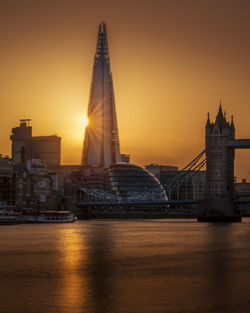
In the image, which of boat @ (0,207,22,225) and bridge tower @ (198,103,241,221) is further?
bridge tower @ (198,103,241,221)

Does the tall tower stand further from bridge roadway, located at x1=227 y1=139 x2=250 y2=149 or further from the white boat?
the white boat

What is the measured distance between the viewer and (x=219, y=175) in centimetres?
15962

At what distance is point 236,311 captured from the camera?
→ 1373 inches

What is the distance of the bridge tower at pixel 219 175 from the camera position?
15588 centimetres

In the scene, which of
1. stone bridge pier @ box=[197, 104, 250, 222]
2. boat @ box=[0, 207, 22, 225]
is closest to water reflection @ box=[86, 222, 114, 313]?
boat @ box=[0, 207, 22, 225]

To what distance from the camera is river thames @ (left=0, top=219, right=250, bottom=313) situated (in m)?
36.7

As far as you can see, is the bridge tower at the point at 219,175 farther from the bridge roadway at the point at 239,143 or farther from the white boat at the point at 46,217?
the white boat at the point at 46,217

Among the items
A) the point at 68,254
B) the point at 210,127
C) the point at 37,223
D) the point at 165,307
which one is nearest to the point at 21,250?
the point at 68,254

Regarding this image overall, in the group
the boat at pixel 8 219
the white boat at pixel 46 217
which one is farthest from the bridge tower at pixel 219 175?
the boat at pixel 8 219

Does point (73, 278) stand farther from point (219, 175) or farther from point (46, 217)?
point (219, 175)

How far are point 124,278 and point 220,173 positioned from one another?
376 ft

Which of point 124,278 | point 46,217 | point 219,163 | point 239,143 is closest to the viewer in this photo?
point 124,278

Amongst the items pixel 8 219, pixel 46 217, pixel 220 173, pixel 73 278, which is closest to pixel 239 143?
pixel 220 173

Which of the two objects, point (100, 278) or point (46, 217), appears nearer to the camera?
point (100, 278)
